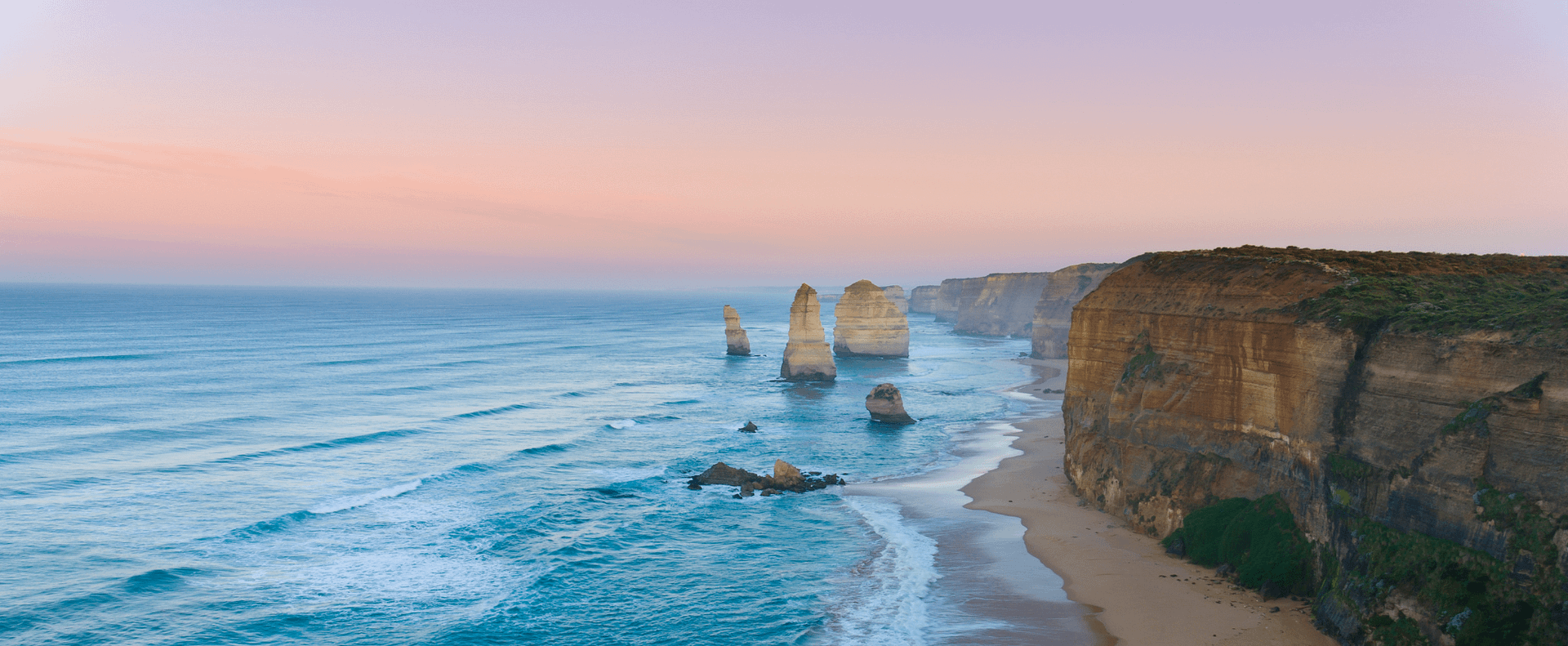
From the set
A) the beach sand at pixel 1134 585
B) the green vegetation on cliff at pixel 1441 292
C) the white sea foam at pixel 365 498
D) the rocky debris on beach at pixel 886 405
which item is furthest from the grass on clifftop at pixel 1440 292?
the white sea foam at pixel 365 498

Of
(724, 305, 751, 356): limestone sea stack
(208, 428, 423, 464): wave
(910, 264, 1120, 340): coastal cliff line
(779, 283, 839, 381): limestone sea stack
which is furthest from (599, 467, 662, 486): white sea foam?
(910, 264, 1120, 340): coastal cliff line

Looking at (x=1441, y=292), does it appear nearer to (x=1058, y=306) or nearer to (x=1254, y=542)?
(x=1254, y=542)

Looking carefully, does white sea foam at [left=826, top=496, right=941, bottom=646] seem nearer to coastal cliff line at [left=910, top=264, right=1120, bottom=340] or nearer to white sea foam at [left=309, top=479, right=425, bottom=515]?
white sea foam at [left=309, top=479, right=425, bottom=515]

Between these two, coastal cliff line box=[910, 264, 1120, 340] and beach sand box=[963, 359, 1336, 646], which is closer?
beach sand box=[963, 359, 1336, 646]

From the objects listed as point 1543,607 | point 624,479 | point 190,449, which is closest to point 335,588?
point 624,479

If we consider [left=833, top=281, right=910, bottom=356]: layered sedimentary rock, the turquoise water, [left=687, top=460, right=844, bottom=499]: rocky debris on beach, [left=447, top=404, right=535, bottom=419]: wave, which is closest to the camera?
the turquoise water

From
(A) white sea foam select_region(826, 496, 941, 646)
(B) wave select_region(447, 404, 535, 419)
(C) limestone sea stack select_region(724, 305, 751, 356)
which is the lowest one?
(A) white sea foam select_region(826, 496, 941, 646)
